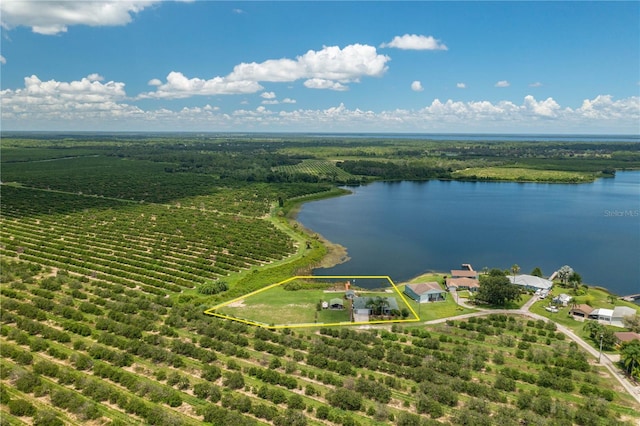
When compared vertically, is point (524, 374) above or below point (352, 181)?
below

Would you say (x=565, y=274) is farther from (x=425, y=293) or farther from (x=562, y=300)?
(x=425, y=293)

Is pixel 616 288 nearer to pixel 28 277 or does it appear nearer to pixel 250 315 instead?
pixel 250 315

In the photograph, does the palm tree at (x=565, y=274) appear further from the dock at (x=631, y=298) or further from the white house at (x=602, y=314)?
the white house at (x=602, y=314)

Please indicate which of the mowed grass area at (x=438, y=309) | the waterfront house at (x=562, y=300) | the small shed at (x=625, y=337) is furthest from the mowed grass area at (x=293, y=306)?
the small shed at (x=625, y=337)

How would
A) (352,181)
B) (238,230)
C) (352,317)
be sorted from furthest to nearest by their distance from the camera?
(352,181) < (238,230) < (352,317)

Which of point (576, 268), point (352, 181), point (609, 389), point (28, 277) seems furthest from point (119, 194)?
point (609, 389)

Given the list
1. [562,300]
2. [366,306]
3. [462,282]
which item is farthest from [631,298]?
[366,306]
